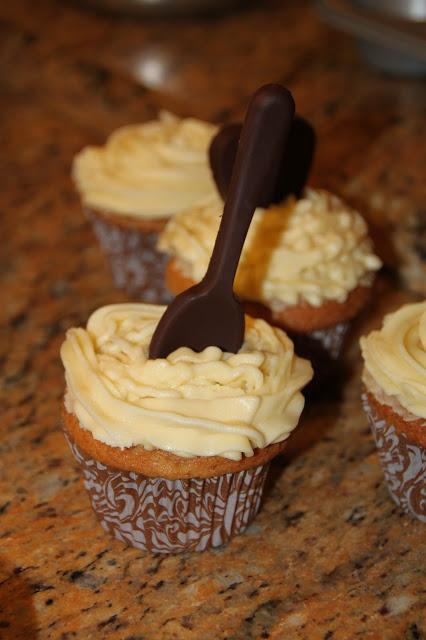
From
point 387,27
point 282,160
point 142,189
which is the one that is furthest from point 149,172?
point 387,27

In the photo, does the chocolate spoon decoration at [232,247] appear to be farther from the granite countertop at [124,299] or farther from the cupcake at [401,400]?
the granite countertop at [124,299]

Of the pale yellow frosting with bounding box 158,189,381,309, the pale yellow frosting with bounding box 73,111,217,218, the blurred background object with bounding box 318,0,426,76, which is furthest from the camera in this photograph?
the blurred background object with bounding box 318,0,426,76

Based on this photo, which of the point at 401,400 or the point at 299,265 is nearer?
the point at 401,400

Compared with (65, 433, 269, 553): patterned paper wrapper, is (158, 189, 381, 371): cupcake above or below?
above

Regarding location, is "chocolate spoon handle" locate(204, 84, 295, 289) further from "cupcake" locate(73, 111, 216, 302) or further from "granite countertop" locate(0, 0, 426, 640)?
"cupcake" locate(73, 111, 216, 302)

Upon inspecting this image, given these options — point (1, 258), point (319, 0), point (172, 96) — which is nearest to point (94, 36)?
point (172, 96)

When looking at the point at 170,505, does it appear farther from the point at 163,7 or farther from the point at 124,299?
the point at 163,7

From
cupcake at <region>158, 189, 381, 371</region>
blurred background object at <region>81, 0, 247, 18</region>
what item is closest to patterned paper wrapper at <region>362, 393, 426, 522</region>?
cupcake at <region>158, 189, 381, 371</region>
